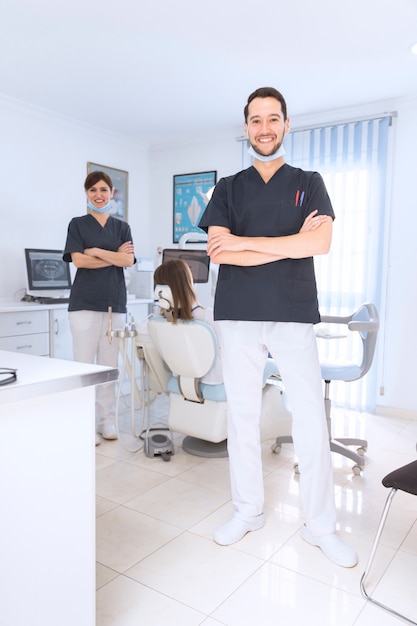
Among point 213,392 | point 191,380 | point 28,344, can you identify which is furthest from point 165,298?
point 28,344

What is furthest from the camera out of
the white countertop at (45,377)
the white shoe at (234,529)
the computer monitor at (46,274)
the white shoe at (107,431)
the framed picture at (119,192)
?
the framed picture at (119,192)

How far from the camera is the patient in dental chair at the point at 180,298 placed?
2514 mm

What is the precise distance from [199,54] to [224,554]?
276cm

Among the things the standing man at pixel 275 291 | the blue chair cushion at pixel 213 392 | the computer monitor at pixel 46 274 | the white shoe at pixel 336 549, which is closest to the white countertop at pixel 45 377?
the standing man at pixel 275 291

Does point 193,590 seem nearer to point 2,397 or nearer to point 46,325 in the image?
point 2,397

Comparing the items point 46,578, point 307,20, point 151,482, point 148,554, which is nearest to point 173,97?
point 307,20

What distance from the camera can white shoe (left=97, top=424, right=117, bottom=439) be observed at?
305 centimetres

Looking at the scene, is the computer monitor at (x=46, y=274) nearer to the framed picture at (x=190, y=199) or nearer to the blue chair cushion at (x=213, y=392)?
the framed picture at (x=190, y=199)

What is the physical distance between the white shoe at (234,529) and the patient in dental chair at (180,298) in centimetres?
77

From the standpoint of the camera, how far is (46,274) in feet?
12.9

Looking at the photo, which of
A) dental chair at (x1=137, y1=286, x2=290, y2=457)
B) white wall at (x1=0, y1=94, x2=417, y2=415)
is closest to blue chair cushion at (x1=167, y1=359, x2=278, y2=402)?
dental chair at (x1=137, y1=286, x2=290, y2=457)

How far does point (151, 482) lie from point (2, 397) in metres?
1.65

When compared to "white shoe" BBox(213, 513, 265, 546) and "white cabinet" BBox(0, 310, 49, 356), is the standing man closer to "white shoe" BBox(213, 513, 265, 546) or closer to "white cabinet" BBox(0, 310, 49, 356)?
"white shoe" BBox(213, 513, 265, 546)

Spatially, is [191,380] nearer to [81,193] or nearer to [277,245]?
[277,245]
